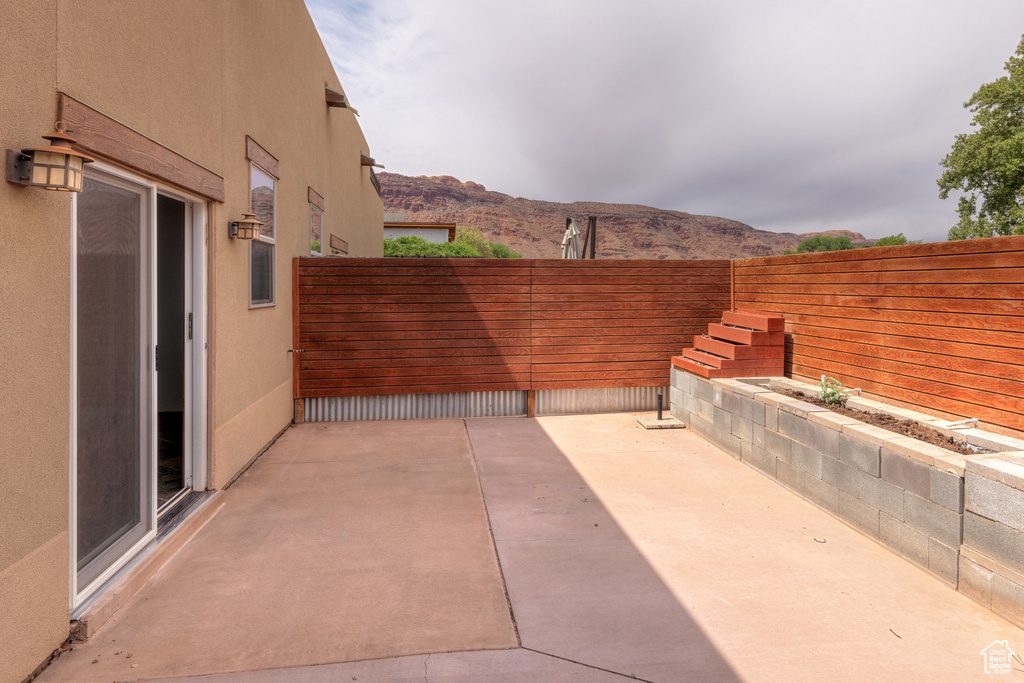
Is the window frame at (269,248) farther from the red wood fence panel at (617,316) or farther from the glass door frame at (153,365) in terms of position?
the red wood fence panel at (617,316)

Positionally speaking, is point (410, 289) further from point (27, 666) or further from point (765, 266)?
point (27, 666)

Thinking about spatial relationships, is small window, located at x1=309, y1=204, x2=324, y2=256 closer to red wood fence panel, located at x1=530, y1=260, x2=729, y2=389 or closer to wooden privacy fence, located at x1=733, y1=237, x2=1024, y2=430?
red wood fence panel, located at x1=530, y1=260, x2=729, y2=389

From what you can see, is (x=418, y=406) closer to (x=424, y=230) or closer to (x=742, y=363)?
(x=742, y=363)

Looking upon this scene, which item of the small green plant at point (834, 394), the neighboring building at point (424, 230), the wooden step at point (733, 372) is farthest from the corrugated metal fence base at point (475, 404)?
the neighboring building at point (424, 230)

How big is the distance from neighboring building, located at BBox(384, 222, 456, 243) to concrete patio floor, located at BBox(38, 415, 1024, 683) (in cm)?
2998

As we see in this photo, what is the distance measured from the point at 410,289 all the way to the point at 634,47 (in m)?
18.7

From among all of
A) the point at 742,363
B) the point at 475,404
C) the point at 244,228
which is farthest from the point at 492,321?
the point at 244,228

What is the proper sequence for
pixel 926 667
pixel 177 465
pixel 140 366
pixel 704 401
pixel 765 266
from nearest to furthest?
1. pixel 926 667
2. pixel 140 366
3. pixel 177 465
4. pixel 704 401
5. pixel 765 266

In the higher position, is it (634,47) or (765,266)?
(634,47)

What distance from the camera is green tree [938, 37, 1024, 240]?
1992cm

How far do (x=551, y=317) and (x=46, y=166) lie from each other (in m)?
5.83

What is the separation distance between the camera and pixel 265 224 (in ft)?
18.5

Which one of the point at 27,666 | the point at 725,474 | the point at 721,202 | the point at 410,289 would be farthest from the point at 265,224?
the point at 721,202

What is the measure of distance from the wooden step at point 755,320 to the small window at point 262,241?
18.0 ft
